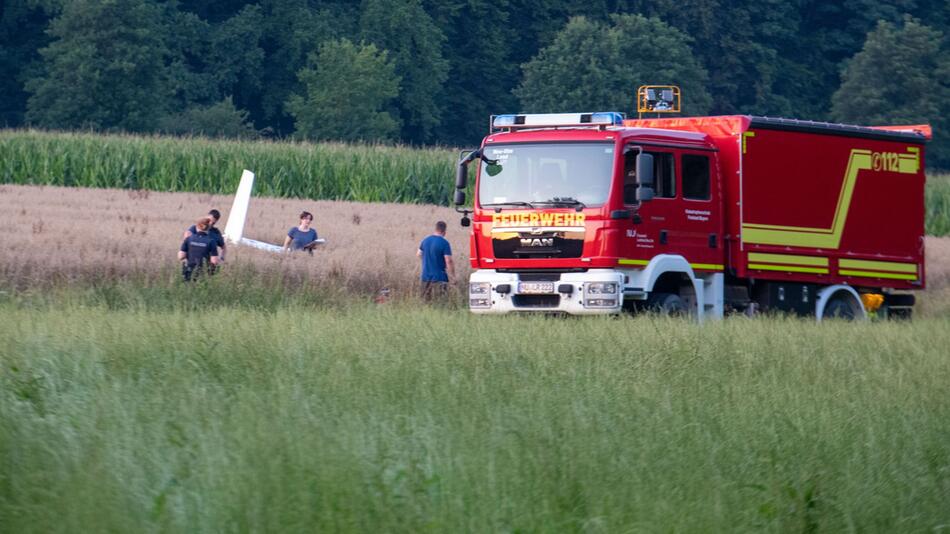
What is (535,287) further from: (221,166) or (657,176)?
(221,166)

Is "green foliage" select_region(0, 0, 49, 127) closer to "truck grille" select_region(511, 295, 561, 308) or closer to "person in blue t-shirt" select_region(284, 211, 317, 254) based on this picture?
"person in blue t-shirt" select_region(284, 211, 317, 254)

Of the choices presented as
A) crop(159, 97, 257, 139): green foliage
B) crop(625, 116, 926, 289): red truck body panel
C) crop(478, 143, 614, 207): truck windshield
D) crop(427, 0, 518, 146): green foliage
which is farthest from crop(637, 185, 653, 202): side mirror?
crop(427, 0, 518, 146): green foliage

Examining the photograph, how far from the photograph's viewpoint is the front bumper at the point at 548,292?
60.4 feet

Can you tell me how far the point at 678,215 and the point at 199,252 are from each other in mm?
6445

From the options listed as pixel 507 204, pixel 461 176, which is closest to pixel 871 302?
pixel 507 204

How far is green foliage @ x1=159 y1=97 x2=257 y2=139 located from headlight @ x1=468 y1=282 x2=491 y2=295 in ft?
150

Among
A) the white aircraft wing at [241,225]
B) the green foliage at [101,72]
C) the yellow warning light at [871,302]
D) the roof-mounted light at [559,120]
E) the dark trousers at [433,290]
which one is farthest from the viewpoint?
the green foliage at [101,72]

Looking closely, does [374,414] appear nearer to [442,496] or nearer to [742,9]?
[442,496]

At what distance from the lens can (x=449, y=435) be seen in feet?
29.3

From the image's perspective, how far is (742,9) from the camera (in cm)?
8025

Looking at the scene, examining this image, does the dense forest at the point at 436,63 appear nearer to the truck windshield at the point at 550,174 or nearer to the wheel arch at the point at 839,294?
the wheel arch at the point at 839,294

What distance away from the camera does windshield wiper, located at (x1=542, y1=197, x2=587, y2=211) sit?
18.7m

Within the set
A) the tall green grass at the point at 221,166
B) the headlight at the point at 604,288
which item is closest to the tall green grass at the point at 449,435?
the headlight at the point at 604,288

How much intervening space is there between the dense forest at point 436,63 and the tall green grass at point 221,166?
20065mm
